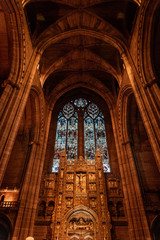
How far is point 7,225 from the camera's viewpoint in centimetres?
789

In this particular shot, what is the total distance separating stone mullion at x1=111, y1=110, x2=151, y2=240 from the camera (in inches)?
318

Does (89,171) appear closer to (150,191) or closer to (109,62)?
(150,191)

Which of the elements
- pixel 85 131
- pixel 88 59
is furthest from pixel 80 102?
pixel 88 59

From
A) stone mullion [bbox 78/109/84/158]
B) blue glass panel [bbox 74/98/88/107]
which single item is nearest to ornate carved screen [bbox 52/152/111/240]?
stone mullion [bbox 78/109/84/158]

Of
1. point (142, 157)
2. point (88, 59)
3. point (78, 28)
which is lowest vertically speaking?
point (142, 157)

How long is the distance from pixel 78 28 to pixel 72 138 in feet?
28.1

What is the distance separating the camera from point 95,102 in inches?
674

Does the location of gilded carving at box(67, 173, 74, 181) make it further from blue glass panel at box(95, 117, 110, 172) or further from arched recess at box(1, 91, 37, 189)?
arched recess at box(1, 91, 37, 189)

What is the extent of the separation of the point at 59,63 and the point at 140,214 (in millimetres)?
11861

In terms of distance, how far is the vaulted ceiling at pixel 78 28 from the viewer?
1105 cm

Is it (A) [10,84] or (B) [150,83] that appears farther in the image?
(B) [150,83]

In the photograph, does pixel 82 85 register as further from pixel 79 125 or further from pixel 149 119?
→ pixel 149 119

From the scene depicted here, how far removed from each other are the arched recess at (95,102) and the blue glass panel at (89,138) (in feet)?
4.30

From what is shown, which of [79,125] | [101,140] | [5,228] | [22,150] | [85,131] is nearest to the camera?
[5,228]
